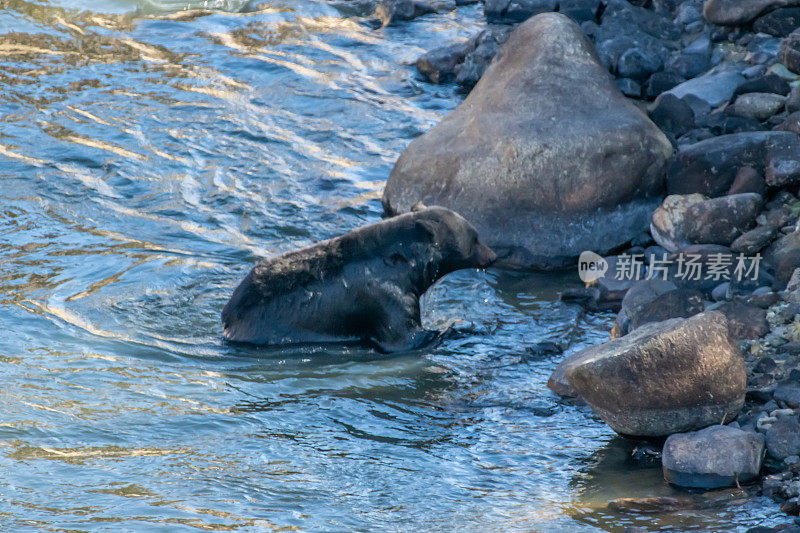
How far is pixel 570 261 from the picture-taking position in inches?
366

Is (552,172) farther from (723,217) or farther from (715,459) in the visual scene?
(715,459)

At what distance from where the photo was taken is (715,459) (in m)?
5.73

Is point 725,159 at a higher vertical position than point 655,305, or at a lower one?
higher

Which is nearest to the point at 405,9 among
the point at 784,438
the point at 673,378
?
the point at 673,378

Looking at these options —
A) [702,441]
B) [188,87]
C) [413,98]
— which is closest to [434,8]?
[413,98]

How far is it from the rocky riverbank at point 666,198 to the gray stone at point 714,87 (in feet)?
0.07

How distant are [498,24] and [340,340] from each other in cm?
818

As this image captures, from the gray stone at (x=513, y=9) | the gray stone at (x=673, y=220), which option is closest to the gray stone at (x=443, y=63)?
the gray stone at (x=513, y=9)

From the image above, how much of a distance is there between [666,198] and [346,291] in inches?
121

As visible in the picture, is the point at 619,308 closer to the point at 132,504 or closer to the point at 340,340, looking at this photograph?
the point at 340,340

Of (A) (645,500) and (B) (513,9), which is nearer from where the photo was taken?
(A) (645,500)

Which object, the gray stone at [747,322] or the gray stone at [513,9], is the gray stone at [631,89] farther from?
the gray stone at [747,322]

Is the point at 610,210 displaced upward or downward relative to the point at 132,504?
upward

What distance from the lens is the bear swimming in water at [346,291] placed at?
7.91 metres
